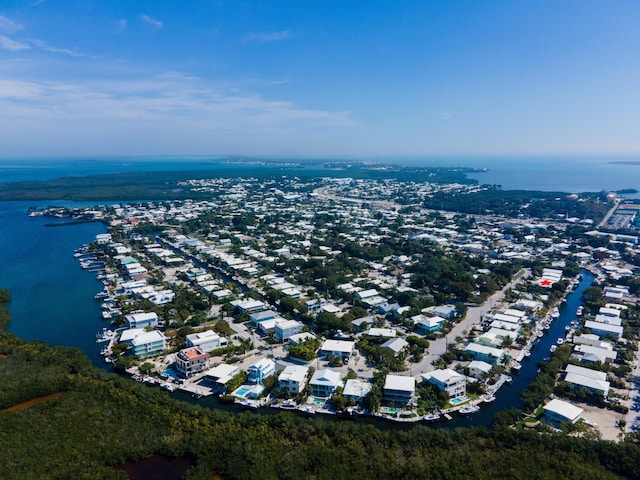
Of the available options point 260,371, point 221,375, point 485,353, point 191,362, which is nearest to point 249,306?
point 191,362

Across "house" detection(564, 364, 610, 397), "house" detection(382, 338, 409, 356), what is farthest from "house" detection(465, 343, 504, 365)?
"house" detection(382, 338, 409, 356)

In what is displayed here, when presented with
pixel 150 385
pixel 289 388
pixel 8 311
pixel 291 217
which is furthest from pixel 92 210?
pixel 289 388

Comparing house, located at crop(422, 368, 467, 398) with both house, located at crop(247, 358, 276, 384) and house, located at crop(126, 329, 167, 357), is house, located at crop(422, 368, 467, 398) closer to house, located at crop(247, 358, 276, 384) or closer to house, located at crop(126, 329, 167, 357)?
house, located at crop(247, 358, 276, 384)

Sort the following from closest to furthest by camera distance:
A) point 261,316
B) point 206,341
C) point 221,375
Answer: point 221,375, point 206,341, point 261,316

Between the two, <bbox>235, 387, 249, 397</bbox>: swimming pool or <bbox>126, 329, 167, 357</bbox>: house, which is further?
<bbox>126, 329, 167, 357</bbox>: house

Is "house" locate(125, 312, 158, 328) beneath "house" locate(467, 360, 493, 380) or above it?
above

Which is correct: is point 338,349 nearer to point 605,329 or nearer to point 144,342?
point 144,342
